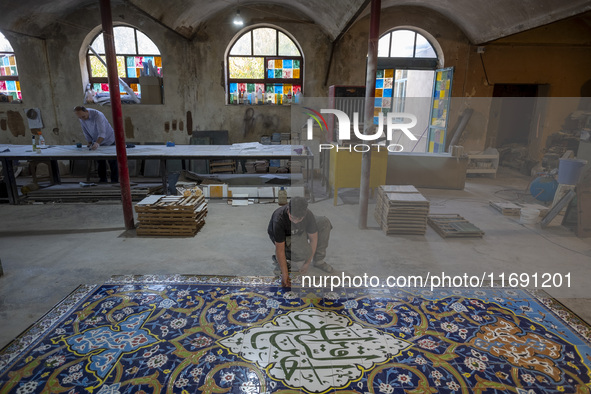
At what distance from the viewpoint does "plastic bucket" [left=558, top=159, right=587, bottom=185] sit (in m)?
6.70

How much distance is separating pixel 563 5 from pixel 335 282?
6411mm

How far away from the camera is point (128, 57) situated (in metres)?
10.5

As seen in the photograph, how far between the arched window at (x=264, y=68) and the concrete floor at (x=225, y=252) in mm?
4957

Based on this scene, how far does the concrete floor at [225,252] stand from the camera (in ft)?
14.5

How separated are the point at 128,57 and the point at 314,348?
1023cm

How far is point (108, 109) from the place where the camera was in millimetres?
10500

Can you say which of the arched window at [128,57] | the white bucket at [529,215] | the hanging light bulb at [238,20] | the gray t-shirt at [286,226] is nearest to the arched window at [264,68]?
the hanging light bulb at [238,20]

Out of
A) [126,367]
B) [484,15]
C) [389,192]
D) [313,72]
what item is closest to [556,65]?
[484,15]

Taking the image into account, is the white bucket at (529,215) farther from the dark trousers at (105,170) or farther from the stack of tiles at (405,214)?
the dark trousers at (105,170)

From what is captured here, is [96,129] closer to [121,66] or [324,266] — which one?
[121,66]

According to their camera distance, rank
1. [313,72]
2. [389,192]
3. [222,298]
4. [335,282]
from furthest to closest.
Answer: [313,72] < [389,192] < [335,282] < [222,298]

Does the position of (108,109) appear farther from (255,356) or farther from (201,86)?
(255,356)

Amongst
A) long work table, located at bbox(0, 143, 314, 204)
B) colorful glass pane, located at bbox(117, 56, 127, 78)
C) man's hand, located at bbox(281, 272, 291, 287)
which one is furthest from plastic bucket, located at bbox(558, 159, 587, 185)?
colorful glass pane, located at bbox(117, 56, 127, 78)

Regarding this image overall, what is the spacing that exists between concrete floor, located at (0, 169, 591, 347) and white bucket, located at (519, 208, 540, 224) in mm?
126
